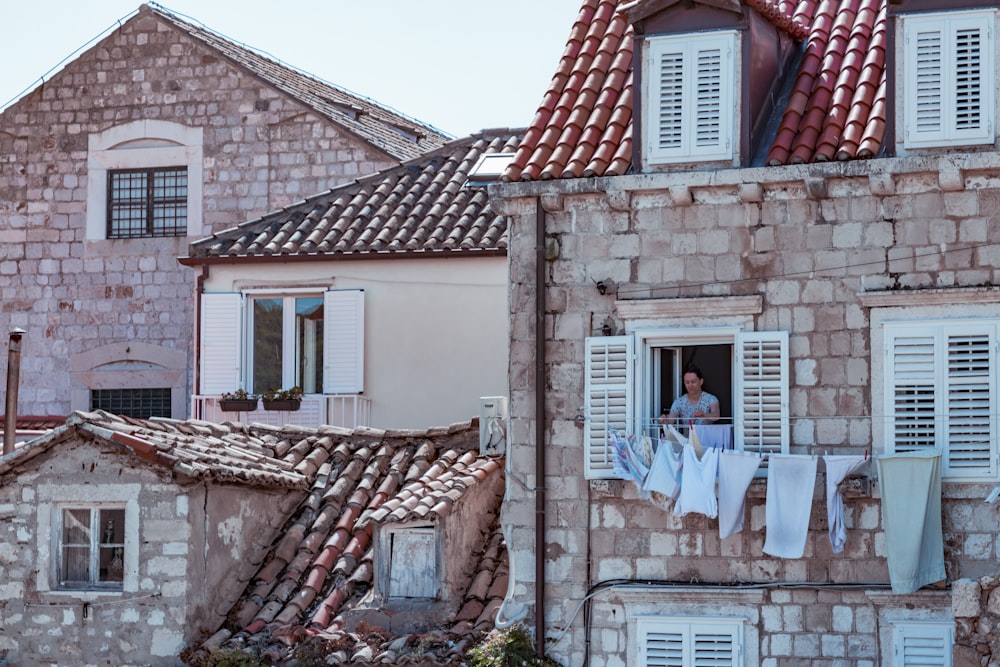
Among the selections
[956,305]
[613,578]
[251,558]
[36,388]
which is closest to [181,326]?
[36,388]

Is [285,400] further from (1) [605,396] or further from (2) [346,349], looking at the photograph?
(1) [605,396]

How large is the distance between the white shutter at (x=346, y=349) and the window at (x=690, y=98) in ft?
24.7

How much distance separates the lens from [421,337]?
24797 millimetres

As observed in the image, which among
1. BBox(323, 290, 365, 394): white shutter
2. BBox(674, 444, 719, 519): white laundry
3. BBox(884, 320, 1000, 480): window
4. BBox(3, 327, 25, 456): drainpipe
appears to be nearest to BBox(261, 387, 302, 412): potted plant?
BBox(323, 290, 365, 394): white shutter

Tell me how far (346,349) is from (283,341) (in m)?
0.92

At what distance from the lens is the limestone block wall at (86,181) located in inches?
1117

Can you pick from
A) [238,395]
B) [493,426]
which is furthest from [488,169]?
[493,426]

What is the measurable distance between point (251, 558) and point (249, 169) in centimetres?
985

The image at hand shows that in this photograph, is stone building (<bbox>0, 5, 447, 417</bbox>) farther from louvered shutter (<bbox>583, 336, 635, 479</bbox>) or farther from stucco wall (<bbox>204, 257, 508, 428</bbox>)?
louvered shutter (<bbox>583, 336, 635, 479</bbox>)

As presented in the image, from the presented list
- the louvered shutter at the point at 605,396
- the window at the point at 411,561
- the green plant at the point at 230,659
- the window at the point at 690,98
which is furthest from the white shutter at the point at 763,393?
the green plant at the point at 230,659

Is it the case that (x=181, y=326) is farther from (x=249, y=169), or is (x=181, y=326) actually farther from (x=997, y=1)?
(x=997, y=1)

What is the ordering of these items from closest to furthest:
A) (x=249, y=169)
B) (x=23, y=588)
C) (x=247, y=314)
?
(x=23, y=588) → (x=247, y=314) → (x=249, y=169)

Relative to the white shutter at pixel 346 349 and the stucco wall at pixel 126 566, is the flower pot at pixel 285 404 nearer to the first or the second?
the white shutter at pixel 346 349

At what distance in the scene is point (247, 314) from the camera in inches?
989
